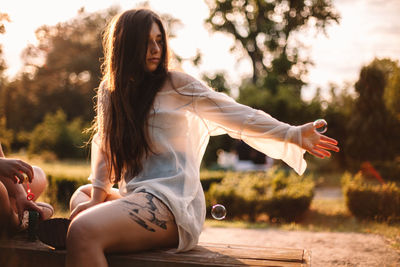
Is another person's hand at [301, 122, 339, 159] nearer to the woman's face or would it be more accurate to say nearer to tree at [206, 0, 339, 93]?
the woman's face

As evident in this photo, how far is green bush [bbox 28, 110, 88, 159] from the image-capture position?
Answer: 1762 cm

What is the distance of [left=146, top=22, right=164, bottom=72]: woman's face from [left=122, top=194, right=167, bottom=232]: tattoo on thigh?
2.68 feet

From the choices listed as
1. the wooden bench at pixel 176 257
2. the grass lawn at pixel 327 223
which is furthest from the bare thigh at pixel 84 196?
the grass lawn at pixel 327 223

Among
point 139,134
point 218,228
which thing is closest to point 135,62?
point 139,134

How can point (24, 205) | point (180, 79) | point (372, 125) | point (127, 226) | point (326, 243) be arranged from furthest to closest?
point (372, 125)
point (326, 243)
point (24, 205)
point (180, 79)
point (127, 226)

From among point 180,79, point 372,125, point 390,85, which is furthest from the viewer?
point 372,125

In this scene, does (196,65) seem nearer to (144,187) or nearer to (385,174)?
(385,174)

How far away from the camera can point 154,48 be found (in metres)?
2.31

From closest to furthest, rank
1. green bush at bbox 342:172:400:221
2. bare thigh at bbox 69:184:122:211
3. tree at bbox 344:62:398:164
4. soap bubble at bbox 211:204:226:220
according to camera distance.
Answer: bare thigh at bbox 69:184:122:211 < soap bubble at bbox 211:204:226:220 < green bush at bbox 342:172:400:221 < tree at bbox 344:62:398:164

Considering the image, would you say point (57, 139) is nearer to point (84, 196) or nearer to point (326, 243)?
point (326, 243)

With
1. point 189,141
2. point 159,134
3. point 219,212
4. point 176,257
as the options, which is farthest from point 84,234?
point 219,212

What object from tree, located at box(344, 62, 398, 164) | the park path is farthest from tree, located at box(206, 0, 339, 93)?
the park path

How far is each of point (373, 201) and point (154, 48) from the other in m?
Result: 5.47

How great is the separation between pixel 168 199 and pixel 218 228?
4.05 m
